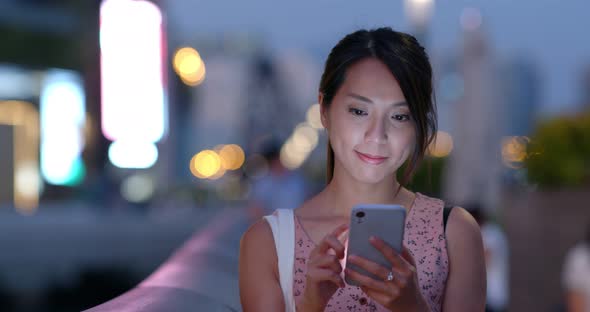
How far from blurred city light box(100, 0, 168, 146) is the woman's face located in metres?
16.7

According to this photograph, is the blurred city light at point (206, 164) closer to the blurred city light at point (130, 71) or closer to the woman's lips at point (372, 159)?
the blurred city light at point (130, 71)

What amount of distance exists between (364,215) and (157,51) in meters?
18.2

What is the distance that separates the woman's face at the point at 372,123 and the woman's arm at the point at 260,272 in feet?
0.90

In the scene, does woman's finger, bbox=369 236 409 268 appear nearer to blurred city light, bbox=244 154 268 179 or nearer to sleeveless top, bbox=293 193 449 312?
sleeveless top, bbox=293 193 449 312

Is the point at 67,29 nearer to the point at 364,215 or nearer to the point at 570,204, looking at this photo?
the point at 570,204

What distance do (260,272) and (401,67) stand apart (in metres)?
0.60

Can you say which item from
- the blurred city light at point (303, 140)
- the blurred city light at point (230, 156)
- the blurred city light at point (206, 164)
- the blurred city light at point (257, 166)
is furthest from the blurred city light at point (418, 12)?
the blurred city light at point (206, 164)

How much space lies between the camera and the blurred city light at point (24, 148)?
2767cm

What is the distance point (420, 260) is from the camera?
2.01m

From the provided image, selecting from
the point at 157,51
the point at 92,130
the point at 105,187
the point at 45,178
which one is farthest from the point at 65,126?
the point at 105,187

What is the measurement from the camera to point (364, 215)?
5.85 feet

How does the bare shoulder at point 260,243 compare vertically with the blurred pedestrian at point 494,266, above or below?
above

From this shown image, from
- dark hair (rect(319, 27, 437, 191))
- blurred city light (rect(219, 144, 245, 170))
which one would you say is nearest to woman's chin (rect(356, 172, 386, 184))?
dark hair (rect(319, 27, 437, 191))

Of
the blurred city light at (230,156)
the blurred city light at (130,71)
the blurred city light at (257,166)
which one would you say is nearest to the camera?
the blurred city light at (257,166)
